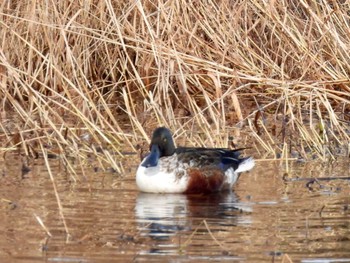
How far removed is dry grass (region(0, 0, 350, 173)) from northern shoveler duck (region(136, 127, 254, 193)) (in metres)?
0.50

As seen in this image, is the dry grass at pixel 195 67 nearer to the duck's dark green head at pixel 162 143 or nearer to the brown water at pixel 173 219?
the duck's dark green head at pixel 162 143

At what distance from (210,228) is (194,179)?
155 centimetres

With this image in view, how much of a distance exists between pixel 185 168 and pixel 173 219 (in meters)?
1.27

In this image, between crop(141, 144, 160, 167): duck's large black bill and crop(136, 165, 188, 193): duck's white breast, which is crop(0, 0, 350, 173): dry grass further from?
→ crop(136, 165, 188, 193): duck's white breast

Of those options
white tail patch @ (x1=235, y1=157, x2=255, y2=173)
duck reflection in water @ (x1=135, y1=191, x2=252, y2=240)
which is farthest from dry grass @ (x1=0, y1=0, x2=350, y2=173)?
duck reflection in water @ (x1=135, y1=191, x2=252, y2=240)

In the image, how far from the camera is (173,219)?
6.36 m

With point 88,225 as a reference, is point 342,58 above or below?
above

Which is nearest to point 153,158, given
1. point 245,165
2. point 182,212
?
point 245,165

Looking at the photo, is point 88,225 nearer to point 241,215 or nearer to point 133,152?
point 241,215

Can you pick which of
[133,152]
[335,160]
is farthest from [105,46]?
[335,160]

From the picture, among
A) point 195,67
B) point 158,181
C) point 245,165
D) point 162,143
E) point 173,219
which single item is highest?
point 195,67

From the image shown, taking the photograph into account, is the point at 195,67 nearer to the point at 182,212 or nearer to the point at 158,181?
the point at 158,181

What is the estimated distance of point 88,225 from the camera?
6.07 meters

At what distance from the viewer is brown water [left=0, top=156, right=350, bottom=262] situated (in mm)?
5316
